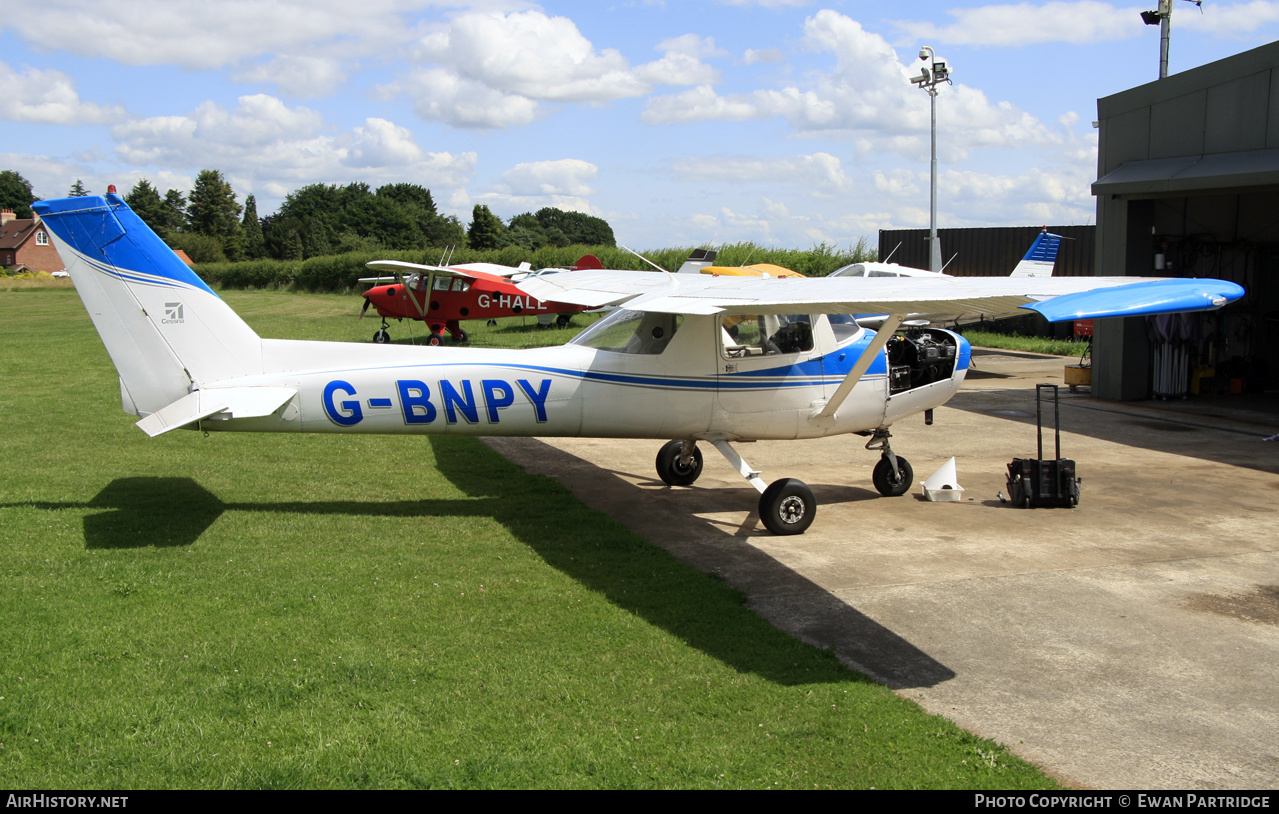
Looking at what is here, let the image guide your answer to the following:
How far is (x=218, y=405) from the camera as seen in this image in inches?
293

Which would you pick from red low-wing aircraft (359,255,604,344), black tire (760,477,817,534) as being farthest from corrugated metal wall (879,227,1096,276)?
black tire (760,477,817,534)

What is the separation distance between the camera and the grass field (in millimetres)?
4234

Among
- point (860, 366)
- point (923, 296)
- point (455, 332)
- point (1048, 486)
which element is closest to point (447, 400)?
point (860, 366)

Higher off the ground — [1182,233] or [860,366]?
[1182,233]

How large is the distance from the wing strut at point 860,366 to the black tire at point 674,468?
1.90 meters

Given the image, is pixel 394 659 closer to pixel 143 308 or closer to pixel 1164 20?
pixel 143 308

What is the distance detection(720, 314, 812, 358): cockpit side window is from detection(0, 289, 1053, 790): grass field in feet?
7.06

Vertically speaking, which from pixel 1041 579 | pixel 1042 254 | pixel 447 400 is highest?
pixel 1042 254

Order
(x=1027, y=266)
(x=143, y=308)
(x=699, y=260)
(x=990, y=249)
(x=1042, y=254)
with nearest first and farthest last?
1. (x=143, y=308)
2. (x=1027, y=266)
3. (x=1042, y=254)
4. (x=699, y=260)
5. (x=990, y=249)

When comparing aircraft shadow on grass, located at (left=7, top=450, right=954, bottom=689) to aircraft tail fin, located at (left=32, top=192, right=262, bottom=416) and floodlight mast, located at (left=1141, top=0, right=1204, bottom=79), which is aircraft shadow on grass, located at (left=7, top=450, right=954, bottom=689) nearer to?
aircraft tail fin, located at (left=32, top=192, right=262, bottom=416)

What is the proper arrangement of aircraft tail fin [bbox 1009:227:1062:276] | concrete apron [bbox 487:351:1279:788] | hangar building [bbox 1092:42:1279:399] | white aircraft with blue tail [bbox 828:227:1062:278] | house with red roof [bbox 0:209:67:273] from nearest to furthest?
concrete apron [bbox 487:351:1279:788], hangar building [bbox 1092:42:1279:399], white aircraft with blue tail [bbox 828:227:1062:278], aircraft tail fin [bbox 1009:227:1062:276], house with red roof [bbox 0:209:67:273]

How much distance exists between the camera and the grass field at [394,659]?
423 cm

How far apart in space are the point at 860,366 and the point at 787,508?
4.95 feet

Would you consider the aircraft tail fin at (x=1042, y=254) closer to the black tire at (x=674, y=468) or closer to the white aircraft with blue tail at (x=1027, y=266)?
the white aircraft with blue tail at (x=1027, y=266)
